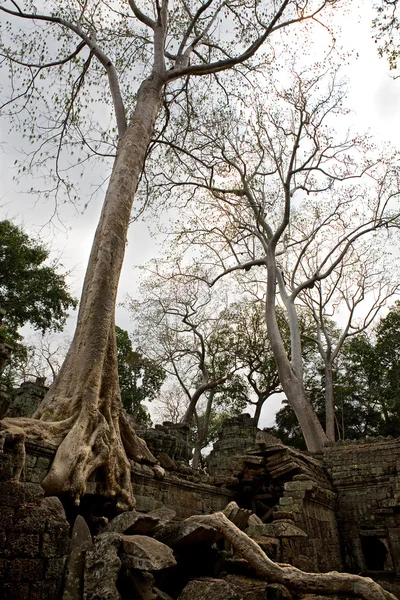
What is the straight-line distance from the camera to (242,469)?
28.2 ft

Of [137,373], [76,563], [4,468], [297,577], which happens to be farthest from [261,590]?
[137,373]

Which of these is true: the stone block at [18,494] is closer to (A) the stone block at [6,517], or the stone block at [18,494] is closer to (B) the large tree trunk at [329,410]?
(A) the stone block at [6,517]

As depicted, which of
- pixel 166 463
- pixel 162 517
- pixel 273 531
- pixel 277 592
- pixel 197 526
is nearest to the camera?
pixel 277 592

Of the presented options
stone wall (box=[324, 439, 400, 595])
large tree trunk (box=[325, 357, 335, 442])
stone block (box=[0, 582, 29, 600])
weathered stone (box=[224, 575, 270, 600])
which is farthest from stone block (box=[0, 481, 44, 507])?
large tree trunk (box=[325, 357, 335, 442])

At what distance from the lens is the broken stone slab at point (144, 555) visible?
10.5 feet

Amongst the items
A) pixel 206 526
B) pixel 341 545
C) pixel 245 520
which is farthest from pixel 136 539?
pixel 341 545

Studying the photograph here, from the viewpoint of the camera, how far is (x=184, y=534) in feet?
12.8

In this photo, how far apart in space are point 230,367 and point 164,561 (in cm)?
2180

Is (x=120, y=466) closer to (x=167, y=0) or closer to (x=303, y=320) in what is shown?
(x=167, y=0)

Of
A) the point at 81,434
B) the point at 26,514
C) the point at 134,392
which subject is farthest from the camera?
the point at 134,392

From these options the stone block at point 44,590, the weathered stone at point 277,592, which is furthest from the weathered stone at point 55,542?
the weathered stone at point 277,592

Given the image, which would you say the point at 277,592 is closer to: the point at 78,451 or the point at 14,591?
the point at 14,591

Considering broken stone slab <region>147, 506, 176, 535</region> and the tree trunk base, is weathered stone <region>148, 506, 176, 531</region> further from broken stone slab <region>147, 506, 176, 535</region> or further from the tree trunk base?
the tree trunk base

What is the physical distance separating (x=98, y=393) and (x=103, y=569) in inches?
97.0
